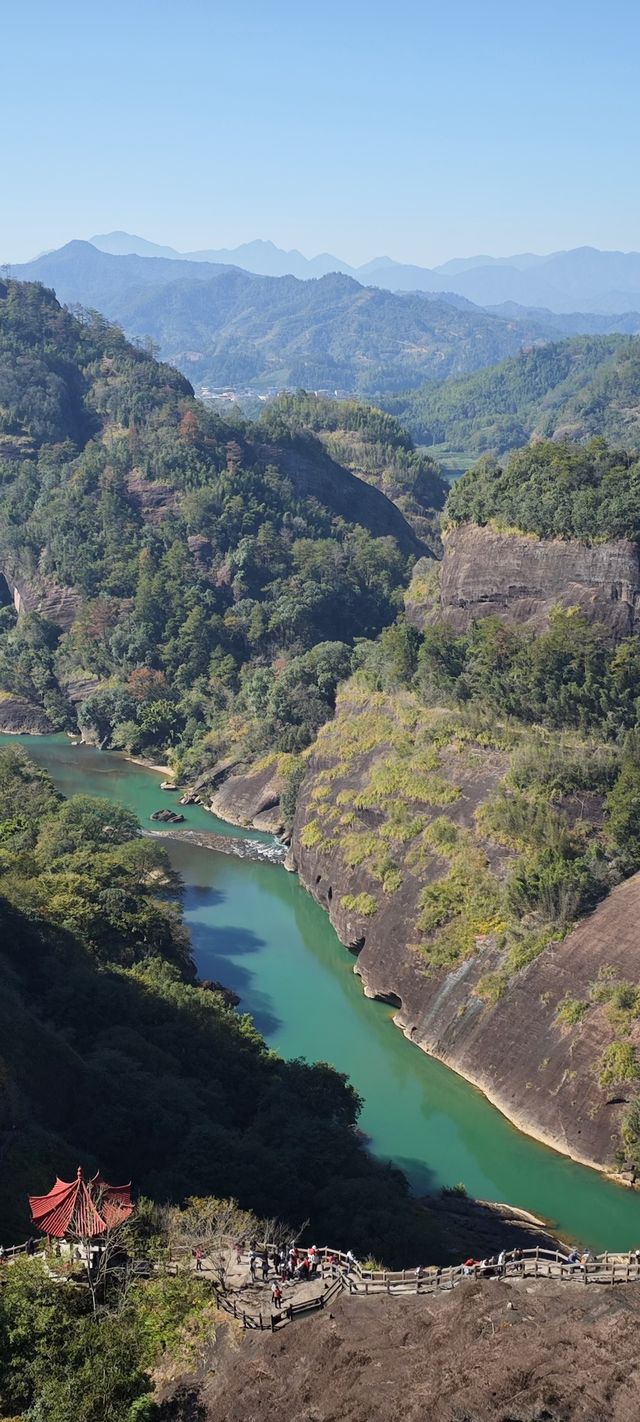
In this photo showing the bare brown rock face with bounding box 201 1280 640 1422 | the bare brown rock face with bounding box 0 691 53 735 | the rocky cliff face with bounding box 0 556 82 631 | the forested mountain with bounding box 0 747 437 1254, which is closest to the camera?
the bare brown rock face with bounding box 201 1280 640 1422

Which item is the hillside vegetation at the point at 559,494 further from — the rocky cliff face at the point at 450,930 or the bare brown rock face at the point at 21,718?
the bare brown rock face at the point at 21,718

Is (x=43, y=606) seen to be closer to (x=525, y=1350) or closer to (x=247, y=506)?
(x=247, y=506)

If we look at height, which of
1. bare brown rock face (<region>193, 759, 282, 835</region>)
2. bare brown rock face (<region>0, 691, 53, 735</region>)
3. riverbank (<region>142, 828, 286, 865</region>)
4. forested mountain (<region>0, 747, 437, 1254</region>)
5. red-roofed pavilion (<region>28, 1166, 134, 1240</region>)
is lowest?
bare brown rock face (<region>0, 691, 53, 735</region>)

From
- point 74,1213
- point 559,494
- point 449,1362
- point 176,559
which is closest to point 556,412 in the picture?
point 176,559

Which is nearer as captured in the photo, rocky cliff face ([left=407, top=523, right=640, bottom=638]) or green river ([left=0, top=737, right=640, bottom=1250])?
green river ([left=0, top=737, right=640, bottom=1250])

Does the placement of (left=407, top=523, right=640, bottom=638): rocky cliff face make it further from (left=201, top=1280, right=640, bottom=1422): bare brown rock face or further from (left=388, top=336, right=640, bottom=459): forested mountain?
(left=388, top=336, right=640, bottom=459): forested mountain

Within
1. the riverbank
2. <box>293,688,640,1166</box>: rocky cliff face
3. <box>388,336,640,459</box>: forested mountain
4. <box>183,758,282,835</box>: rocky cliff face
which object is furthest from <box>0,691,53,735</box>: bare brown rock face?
<box>388,336,640,459</box>: forested mountain
